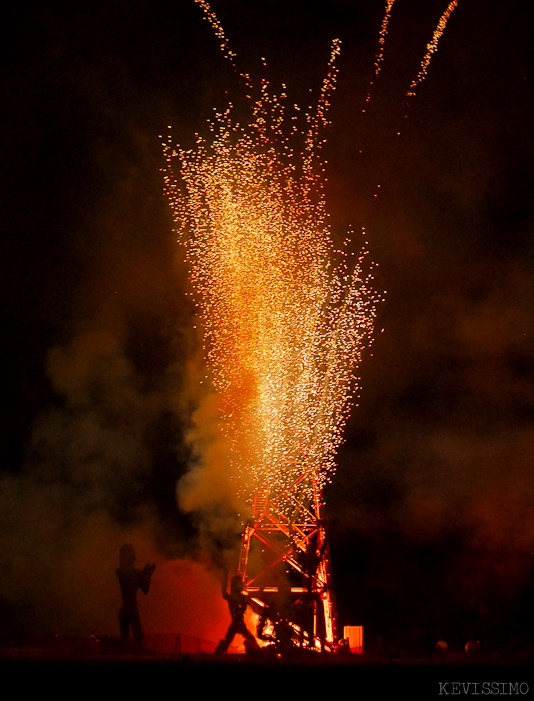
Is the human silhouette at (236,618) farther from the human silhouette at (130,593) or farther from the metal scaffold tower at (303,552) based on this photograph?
the human silhouette at (130,593)

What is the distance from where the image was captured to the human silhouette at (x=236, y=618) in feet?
75.5

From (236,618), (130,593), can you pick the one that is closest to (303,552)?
(236,618)

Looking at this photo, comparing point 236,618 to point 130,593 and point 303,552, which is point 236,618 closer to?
point 130,593

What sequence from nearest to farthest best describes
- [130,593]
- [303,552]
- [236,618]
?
[236,618], [130,593], [303,552]

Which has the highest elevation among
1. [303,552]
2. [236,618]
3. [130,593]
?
[303,552]

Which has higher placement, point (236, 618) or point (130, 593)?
point (130, 593)

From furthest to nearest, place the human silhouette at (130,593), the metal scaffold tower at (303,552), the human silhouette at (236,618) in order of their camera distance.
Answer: the metal scaffold tower at (303,552) < the human silhouette at (130,593) < the human silhouette at (236,618)

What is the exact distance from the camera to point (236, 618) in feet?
77.0

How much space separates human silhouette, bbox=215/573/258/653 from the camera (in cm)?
2302

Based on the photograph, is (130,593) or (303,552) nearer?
(130,593)

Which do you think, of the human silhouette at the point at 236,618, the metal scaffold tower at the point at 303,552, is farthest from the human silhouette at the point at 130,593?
the metal scaffold tower at the point at 303,552

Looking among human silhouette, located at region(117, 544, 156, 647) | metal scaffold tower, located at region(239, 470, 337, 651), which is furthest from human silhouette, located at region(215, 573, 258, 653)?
human silhouette, located at region(117, 544, 156, 647)

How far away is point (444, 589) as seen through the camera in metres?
34.8

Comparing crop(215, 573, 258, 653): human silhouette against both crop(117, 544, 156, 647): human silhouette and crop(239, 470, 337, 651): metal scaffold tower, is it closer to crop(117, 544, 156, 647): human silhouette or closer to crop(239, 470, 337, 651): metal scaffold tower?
crop(239, 470, 337, 651): metal scaffold tower
